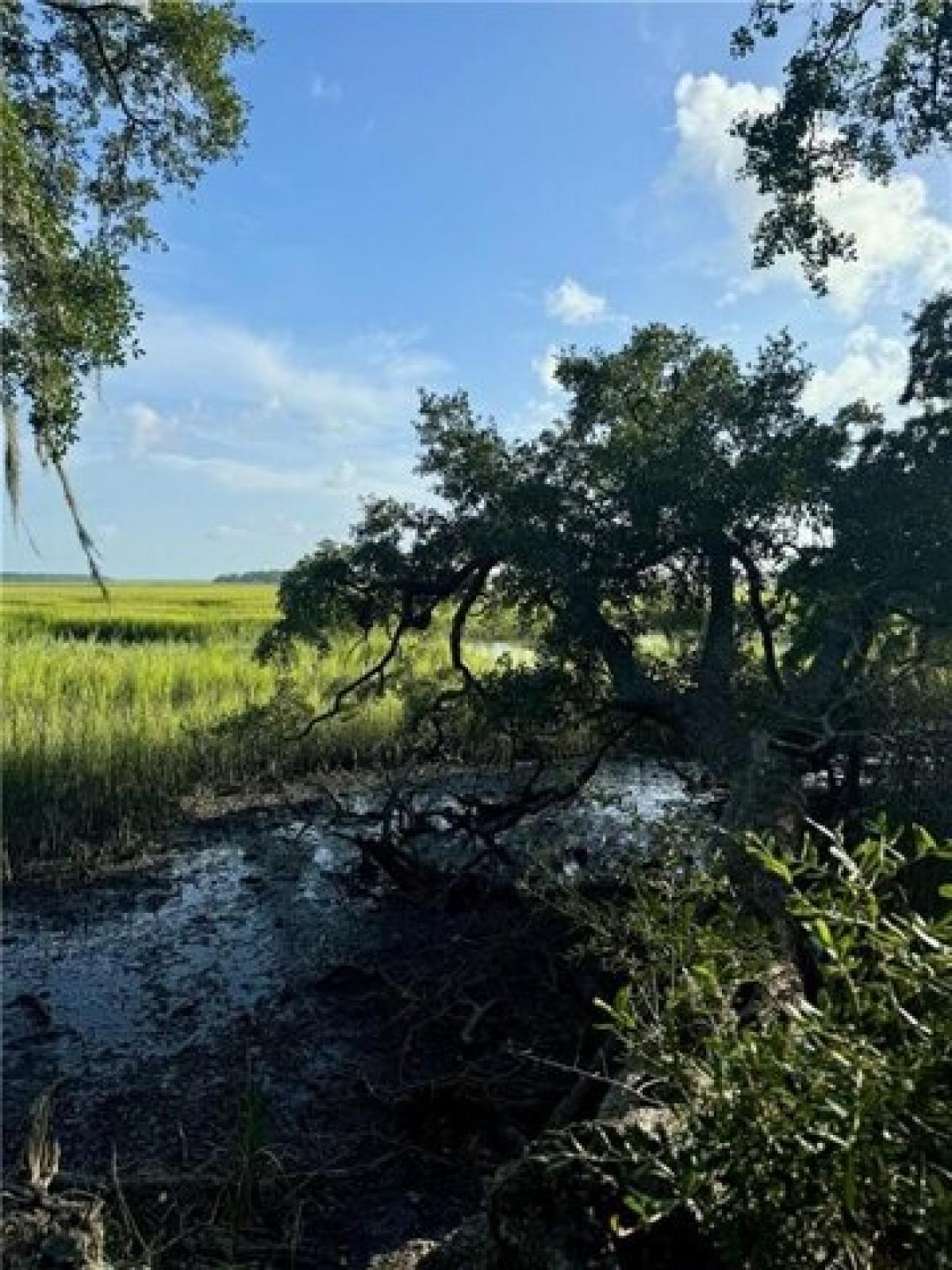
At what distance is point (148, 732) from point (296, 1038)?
5906 millimetres

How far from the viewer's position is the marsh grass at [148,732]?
Answer: 30.0ft

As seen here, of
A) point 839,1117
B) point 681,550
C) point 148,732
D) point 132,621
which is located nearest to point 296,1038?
point 681,550

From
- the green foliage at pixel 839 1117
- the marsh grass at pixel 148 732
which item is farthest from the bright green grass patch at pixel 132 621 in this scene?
the green foliage at pixel 839 1117

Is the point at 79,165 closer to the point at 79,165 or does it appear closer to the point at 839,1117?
the point at 79,165

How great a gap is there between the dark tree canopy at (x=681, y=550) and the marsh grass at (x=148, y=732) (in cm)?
170

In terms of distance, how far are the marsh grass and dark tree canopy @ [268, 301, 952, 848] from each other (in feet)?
Answer: 5.58

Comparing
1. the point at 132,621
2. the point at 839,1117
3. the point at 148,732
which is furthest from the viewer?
the point at 132,621

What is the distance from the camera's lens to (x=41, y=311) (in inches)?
246

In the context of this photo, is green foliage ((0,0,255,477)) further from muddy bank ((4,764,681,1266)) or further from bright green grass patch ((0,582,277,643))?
bright green grass patch ((0,582,277,643))

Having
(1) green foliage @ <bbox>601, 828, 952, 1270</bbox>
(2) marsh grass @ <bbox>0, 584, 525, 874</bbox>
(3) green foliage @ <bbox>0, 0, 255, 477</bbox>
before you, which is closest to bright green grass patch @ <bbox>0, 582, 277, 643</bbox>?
(2) marsh grass @ <bbox>0, 584, 525, 874</bbox>

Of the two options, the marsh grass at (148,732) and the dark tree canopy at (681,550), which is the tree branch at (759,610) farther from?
the marsh grass at (148,732)

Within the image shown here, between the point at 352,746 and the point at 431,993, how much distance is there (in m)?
6.77

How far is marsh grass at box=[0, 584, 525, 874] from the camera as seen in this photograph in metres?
9.14

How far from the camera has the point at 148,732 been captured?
1090cm
